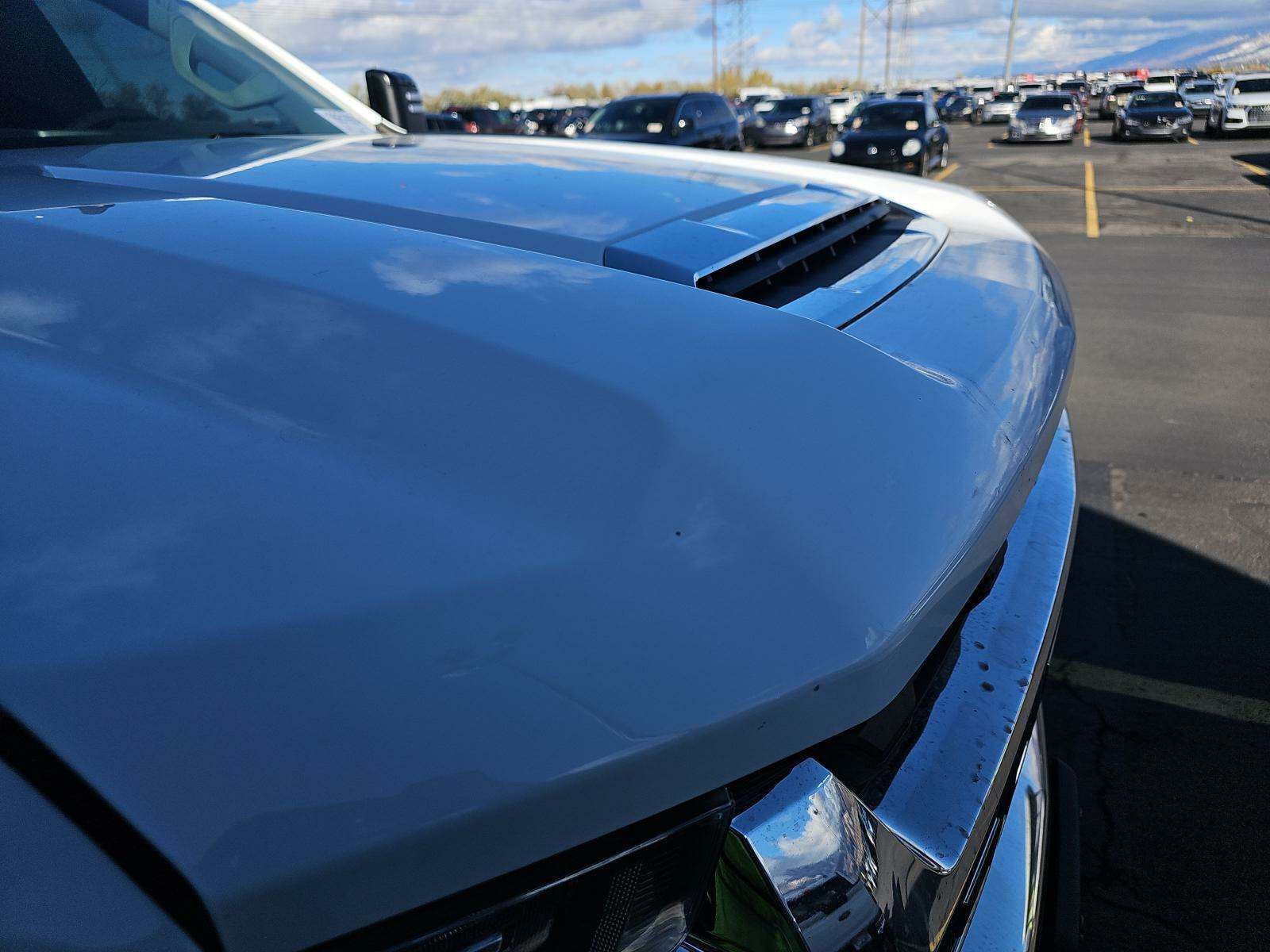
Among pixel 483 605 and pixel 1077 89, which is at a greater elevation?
Answer: pixel 483 605

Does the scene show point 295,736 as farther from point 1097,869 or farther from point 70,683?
point 1097,869

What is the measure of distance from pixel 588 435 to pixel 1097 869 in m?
1.93

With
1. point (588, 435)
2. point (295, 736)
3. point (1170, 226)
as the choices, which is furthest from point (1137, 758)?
point (1170, 226)

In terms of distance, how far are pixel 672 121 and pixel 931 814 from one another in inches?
550

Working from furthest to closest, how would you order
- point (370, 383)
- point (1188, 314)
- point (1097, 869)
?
point (1188, 314) < point (1097, 869) < point (370, 383)

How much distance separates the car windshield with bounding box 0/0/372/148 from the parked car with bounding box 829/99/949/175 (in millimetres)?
14095

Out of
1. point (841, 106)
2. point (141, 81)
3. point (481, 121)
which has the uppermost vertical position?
point (141, 81)

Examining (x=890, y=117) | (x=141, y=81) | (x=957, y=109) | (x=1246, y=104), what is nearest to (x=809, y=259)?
(x=141, y=81)

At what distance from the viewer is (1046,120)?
2584cm

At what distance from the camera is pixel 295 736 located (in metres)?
0.71

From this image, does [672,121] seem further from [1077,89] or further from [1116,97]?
[1077,89]

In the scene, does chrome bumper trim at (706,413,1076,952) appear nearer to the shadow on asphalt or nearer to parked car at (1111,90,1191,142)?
the shadow on asphalt

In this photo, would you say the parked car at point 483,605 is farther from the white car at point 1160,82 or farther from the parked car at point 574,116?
the white car at point 1160,82

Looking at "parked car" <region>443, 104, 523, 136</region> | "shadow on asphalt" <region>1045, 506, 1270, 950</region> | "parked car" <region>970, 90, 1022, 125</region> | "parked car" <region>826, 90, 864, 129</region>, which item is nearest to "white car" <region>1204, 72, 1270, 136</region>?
"parked car" <region>970, 90, 1022, 125</region>
